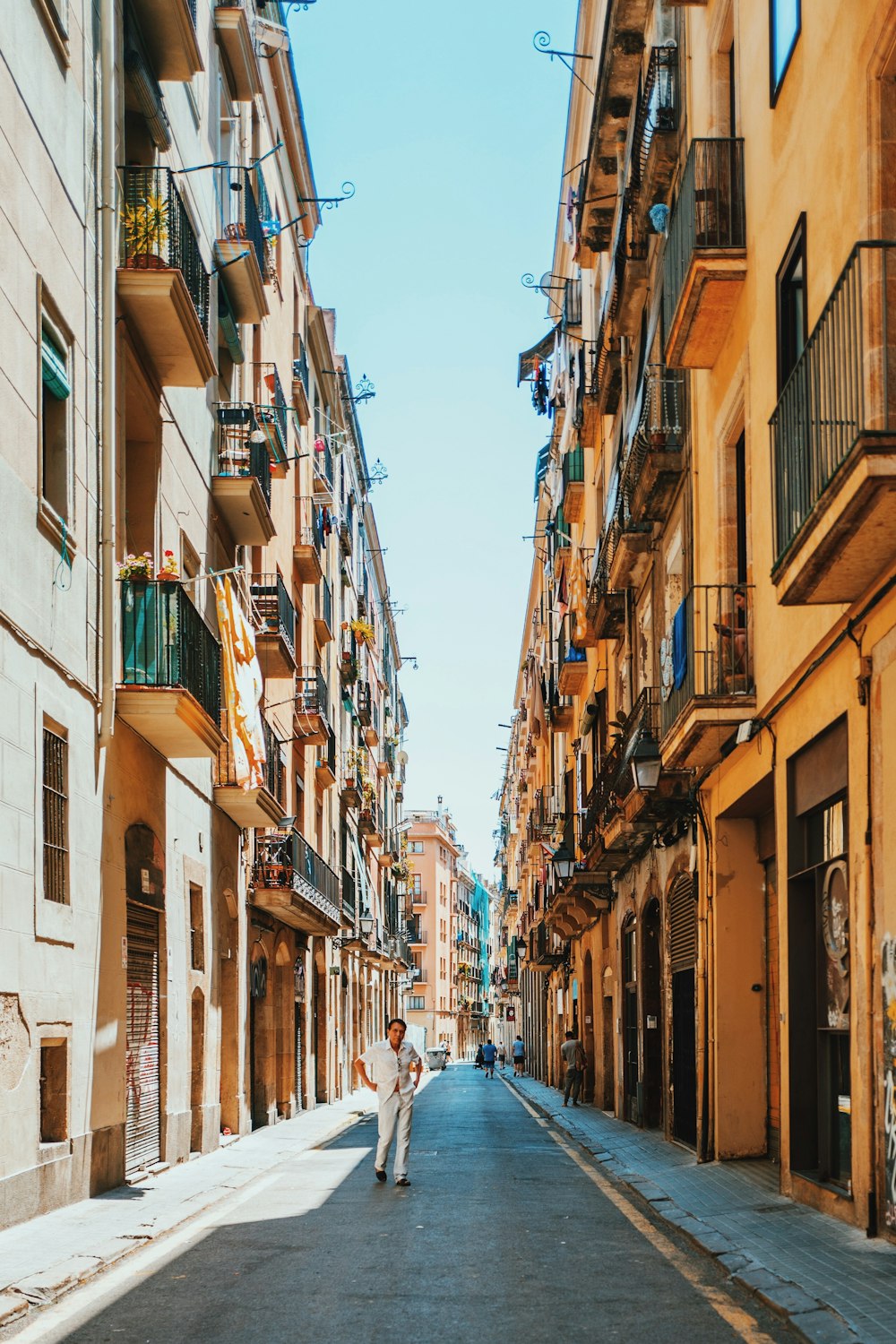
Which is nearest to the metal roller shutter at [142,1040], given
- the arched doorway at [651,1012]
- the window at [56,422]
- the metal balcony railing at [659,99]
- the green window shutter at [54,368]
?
the window at [56,422]

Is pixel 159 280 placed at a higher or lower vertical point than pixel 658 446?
higher

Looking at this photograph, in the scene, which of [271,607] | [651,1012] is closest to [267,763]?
[271,607]

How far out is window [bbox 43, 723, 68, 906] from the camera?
13250 millimetres

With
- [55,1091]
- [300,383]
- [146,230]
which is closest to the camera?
[55,1091]

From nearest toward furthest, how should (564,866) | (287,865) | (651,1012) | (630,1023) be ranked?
(651,1012) < (287,865) < (630,1023) < (564,866)

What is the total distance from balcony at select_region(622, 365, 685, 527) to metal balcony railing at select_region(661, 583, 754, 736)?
2.73 meters

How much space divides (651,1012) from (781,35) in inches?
605

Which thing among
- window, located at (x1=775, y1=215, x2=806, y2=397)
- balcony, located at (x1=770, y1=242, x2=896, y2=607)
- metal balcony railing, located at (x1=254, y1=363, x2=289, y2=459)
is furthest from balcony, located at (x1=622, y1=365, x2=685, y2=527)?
balcony, located at (x1=770, y1=242, x2=896, y2=607)

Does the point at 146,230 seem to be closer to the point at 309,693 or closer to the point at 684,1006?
the point at 684,1006

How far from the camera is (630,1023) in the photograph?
27406 mm

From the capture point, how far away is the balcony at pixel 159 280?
15773mm

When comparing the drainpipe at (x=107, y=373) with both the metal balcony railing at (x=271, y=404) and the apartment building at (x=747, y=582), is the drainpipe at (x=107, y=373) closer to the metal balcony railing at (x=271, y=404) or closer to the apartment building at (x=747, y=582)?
the apartment building at (x=747, y=582)

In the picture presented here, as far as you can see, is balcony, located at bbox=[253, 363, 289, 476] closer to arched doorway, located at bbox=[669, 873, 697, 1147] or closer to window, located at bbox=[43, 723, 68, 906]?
arched doorway, located at bbox=[669, 873, 697, 1147]

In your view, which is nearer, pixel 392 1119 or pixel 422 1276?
pixel 422 1276
